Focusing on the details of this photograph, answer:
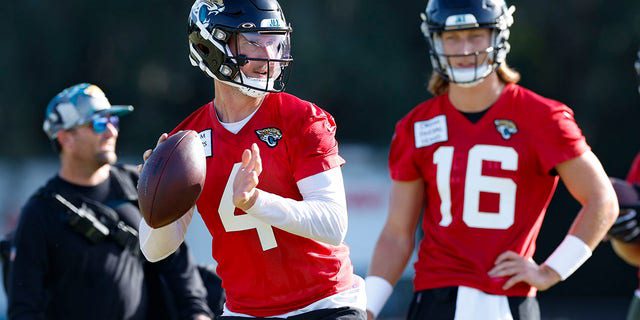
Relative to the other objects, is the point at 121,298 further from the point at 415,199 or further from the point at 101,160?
the point at 415,199

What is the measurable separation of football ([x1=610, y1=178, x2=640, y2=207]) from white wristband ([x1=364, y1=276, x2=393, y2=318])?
4.03 ft

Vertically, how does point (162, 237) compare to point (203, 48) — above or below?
below

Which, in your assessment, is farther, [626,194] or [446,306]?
[626,194]

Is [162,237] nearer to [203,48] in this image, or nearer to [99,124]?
[203,48]

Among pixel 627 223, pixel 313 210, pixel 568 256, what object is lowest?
pixel 627 223

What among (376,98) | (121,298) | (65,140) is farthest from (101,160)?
(376,98)

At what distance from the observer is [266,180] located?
3.99 metres

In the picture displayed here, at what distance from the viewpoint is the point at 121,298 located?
543cm

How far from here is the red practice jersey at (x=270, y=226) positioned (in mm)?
3990

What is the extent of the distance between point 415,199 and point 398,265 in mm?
297

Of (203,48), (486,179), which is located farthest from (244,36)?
(486,179)

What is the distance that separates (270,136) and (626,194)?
7.08ft

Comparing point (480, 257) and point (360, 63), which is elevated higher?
point (480, 257)

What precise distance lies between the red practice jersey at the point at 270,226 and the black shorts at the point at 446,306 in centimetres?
70
